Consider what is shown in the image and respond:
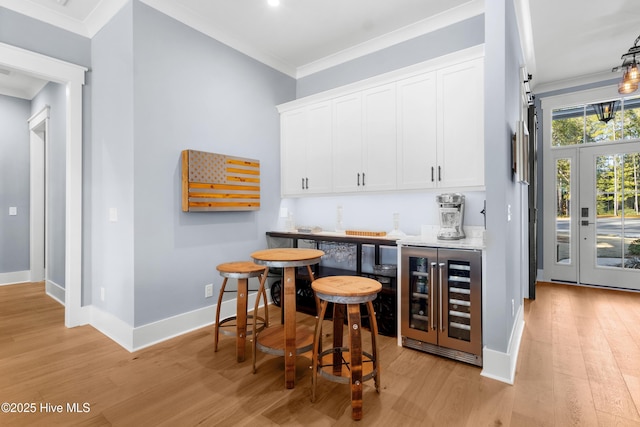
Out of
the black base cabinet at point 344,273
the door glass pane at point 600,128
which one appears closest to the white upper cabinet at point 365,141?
the black base cabinet at point 344,273

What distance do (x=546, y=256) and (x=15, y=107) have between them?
29.2 feet

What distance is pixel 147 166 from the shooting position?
2730 millimetres

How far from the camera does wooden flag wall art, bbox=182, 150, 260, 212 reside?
2.92 metres

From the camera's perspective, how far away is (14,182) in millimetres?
4848

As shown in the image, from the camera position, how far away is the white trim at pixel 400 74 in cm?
263

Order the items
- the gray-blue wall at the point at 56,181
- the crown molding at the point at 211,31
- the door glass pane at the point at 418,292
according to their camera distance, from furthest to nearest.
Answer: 1. the gray-blue wall at the point at 56,181
2. the crown molding at the point at 211,31
3. the door glass pane at the point at 418,292

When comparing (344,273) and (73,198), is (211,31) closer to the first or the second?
(73,198)

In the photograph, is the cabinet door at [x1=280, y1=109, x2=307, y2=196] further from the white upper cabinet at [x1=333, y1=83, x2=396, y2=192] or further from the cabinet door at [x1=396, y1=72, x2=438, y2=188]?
the cabinet door at [x1=396, y1=72, x2=438, y2=188]

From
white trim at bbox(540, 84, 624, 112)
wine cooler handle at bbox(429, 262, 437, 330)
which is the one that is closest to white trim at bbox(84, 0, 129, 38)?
wine cooler handle at bbox(429, 262, 437, 330)

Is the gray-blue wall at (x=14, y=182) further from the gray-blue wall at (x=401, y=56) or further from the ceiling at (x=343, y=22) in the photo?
the gray-blue wall at (x=401, y=56)

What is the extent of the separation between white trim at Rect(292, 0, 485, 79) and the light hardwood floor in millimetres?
3117

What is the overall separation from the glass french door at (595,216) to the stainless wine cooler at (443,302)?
12.5ft

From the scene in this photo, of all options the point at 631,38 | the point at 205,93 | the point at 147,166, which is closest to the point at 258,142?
the point at 205,93

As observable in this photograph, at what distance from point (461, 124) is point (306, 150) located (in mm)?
1821
